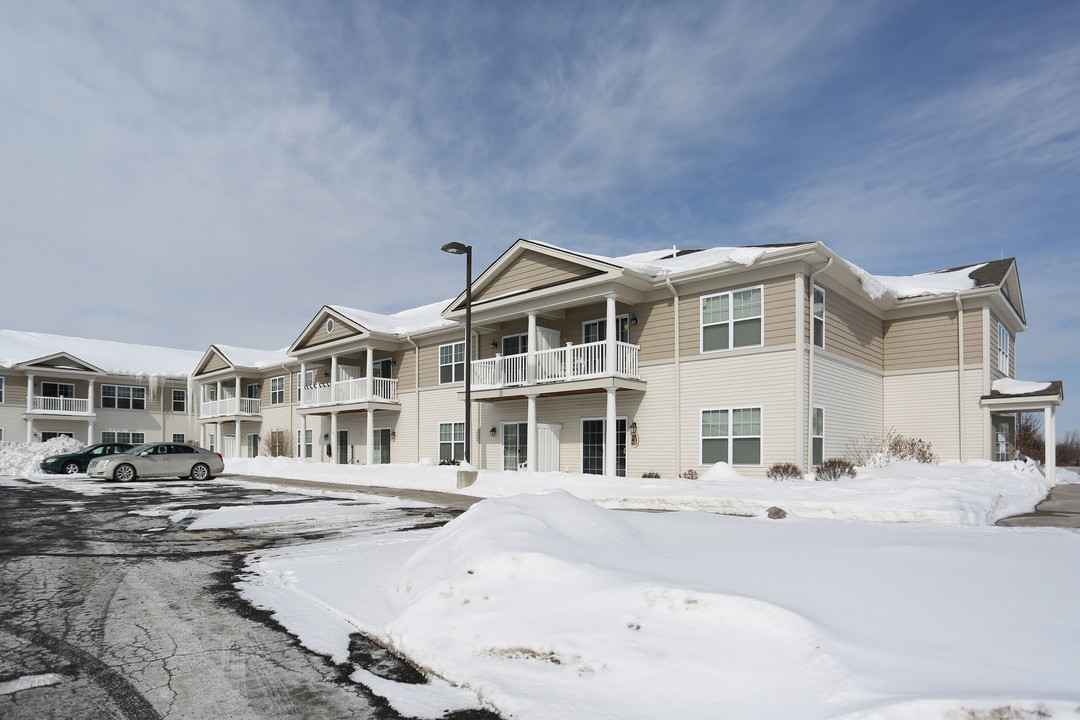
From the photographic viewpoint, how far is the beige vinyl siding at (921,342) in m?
20.3

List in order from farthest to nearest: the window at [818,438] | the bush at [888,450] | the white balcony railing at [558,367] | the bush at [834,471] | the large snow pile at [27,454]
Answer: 1. the large snow pile at [27,454]
2. the white balcony railing at [558,367]
3. the bush at [888,450]
4. the window at [818,438]
5. the bush at [834,471]

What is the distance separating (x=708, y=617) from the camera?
464 centimetres

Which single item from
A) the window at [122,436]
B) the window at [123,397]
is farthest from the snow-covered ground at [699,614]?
the window at [123,397]

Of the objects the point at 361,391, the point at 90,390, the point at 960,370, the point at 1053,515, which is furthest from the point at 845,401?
the point at 90,390

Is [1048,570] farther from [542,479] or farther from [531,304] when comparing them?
[531,304]

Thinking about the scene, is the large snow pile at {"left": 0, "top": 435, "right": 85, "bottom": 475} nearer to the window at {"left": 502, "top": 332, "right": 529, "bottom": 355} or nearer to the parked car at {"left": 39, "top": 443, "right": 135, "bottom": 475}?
the parked car at {"left": 39, "top": 443, "right": 135, "bottom": 475}

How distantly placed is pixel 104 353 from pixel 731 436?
152 ft

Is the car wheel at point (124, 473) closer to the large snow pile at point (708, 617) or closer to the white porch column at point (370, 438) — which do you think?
the white porch column at point (370, 438)

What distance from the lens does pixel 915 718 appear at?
3203mm

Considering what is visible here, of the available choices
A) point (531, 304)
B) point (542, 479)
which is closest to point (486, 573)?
point (542, 479)

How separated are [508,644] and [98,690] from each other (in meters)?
2.62

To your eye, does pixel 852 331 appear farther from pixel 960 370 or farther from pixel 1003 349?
pixel 1003 349

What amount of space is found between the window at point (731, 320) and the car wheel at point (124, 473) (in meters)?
19.9

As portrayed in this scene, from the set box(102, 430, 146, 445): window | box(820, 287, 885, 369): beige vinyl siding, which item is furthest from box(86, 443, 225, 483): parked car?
box(102, 430, 146, 445): window
